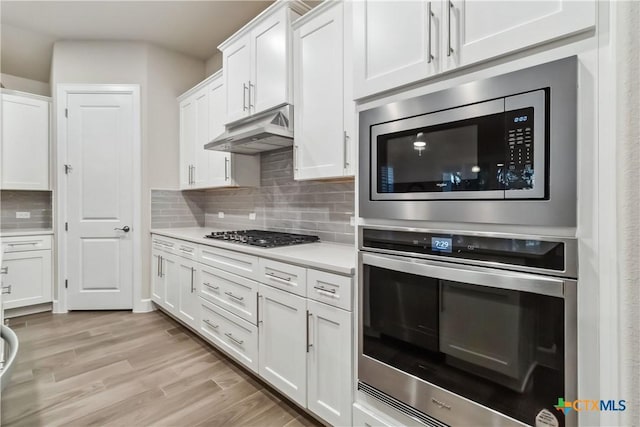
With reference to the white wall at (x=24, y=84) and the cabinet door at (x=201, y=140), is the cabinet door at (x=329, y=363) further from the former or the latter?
the white wall at (x=24, y=84)

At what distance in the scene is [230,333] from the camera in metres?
2.37

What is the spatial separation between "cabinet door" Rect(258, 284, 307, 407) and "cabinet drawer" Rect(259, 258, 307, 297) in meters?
0.04

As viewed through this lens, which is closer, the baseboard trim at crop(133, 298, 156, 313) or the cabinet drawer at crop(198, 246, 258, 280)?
the cabinet drawer at crop(198, 246, 258, 280)

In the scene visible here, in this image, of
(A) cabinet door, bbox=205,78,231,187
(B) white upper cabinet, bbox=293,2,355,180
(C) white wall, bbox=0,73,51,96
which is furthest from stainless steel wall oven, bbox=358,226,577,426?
(C) white wall, bbox=0,73,51,96

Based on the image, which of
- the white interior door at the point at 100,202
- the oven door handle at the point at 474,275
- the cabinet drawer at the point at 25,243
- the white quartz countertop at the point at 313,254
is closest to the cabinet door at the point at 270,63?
the white quartz countertop at the point at 313,254

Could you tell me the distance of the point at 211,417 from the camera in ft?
6.20

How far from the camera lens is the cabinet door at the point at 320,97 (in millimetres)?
1997

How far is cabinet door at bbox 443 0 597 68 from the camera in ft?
2.99

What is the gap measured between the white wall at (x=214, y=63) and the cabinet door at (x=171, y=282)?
2.44m

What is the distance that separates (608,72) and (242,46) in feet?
8.39

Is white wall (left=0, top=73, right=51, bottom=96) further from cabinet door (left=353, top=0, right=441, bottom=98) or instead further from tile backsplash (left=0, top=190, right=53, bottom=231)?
cabinet door (left=353, top=0, right=441, bottom=98)

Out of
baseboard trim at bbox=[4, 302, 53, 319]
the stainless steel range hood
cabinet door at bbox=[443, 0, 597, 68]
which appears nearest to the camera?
cabinet door at bbox=[443, 0, 597, 68]

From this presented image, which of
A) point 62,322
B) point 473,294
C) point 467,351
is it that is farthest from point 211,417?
point 62,322

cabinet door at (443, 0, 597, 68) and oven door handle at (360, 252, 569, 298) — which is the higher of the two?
cabinet door at (443, 0, 597, 68)
